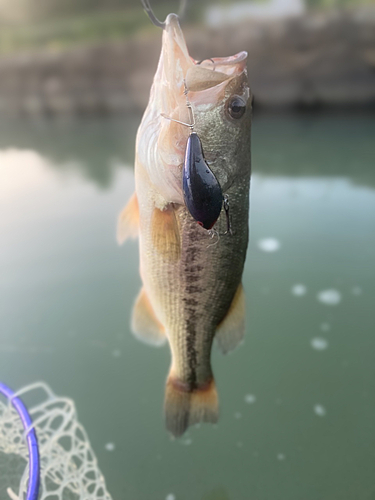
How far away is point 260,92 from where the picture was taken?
15.9 ft

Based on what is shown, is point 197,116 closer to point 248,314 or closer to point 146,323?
point 146,323

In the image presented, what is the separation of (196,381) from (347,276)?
152 centimetres

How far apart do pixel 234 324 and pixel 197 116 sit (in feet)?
1.37

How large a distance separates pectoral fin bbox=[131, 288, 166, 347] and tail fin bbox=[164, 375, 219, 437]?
0.35 ft

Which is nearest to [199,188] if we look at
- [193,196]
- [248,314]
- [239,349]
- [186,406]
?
[193,196]

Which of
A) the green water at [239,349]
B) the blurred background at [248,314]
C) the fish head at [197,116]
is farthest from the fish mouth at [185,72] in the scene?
the green water at [239,349]

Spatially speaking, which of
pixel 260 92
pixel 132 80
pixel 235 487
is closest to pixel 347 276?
pixel 235 487

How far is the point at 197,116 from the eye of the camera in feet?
1.69

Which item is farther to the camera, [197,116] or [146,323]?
[146,323]

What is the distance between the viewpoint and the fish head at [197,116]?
1.62ft

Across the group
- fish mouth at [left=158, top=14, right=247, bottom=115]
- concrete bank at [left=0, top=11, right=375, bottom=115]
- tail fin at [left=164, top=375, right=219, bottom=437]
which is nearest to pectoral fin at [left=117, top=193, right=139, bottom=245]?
fish mouth at [left=158, top=14, right=247, bottom=115]

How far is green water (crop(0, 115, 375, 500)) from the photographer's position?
126 cm

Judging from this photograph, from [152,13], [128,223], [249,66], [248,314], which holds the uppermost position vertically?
[249,66]

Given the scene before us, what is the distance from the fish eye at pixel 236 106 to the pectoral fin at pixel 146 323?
43 centimetres
